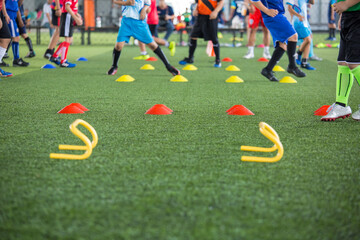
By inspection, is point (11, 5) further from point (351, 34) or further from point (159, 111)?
point (351, 34)

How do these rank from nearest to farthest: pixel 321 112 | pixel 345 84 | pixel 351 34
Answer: pixel 351 34 < pixel 345 84 < pixel 321 112

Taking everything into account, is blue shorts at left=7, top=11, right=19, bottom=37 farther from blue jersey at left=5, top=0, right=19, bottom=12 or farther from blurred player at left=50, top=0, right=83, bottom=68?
blurred player at left=50, top=0, right=83, bottom=68

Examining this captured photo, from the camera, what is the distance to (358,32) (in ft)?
14.5

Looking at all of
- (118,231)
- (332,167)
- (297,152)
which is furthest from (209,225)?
(297,152)

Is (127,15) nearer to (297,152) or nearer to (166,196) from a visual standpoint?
(297,152)

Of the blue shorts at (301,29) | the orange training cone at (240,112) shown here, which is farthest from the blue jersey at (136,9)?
the orange training cone at (240,112)

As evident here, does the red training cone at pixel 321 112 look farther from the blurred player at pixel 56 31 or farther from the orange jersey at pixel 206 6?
the blurred player at pixel 56 31

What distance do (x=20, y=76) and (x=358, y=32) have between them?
5.77 m

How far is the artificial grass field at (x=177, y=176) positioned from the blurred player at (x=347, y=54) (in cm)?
20

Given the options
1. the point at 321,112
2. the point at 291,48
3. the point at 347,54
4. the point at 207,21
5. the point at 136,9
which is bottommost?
the point at 321,112

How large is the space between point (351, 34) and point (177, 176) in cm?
261

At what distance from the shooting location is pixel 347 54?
4543 millimetres

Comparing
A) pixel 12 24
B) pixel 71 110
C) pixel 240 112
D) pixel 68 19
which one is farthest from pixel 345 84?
pixel 12 24

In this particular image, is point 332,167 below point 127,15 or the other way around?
below
